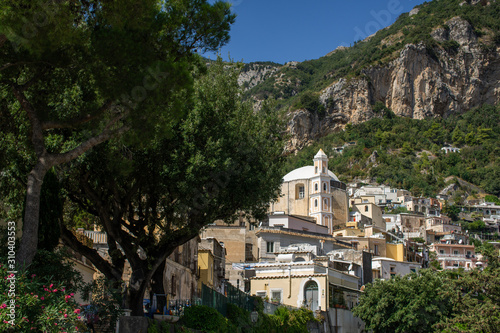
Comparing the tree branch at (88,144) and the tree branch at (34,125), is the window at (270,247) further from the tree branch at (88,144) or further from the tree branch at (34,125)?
the tree branch at (34,125)

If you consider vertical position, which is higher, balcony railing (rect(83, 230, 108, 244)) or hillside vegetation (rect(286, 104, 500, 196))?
hillside vegetation (rect(286, 104, 500, 196))

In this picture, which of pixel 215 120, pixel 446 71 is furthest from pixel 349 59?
pixel 215 120

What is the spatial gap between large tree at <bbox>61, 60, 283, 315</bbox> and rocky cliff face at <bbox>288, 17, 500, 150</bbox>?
465 feet

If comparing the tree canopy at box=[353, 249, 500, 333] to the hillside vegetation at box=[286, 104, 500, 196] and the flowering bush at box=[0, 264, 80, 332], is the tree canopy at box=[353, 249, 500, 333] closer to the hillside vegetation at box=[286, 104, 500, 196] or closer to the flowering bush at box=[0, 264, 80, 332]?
the flowering bush at box=[0, 264, 80, 332]

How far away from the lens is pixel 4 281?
11.4 m

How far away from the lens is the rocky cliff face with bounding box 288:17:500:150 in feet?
541

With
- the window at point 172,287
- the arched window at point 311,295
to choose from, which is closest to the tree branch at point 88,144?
the window at point 172,287

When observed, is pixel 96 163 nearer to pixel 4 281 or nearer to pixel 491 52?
pixel 4 281

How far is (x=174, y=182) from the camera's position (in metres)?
18.4

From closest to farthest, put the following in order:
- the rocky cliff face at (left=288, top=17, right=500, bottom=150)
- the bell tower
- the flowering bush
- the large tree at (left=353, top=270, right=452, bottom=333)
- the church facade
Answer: the flowering bush → the large tree at (left=353, top=270, right=452, bottom=333) → the bell tower → the church facade → the rocky cliff face at (left=288, top=17, right=500, bottom=150)

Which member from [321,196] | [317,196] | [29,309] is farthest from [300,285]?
[317,196]

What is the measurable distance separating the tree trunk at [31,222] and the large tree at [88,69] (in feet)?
0.08

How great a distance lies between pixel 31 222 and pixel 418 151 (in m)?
149

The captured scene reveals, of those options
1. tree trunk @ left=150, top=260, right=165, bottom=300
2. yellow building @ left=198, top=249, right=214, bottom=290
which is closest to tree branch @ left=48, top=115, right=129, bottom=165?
tree trunk @ left=150, top=260, right=165, bottom=300
